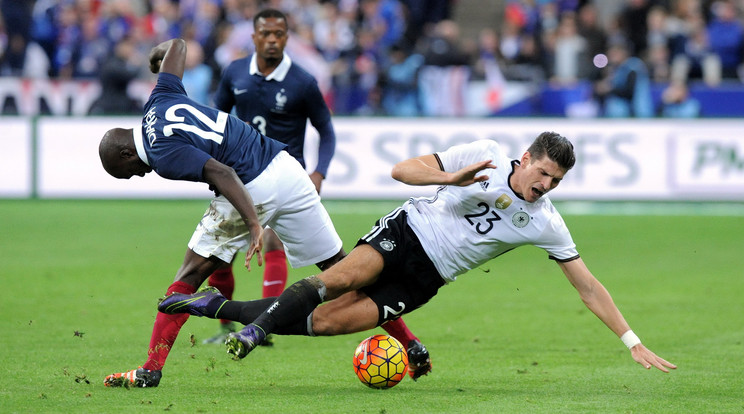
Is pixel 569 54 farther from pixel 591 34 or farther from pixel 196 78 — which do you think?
pixel 196 78

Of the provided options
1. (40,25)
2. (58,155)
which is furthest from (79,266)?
(40,25)

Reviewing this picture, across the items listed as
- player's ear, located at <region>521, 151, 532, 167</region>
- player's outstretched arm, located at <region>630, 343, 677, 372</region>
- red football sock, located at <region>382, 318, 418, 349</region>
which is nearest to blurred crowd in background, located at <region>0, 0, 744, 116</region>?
red football sock, located at <region>382, 318, 418, 349</region>

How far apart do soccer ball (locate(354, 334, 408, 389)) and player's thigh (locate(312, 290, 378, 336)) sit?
15cm

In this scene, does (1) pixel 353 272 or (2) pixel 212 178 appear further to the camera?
(1) pixel 353 272

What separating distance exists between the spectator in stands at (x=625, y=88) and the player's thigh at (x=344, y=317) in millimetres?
12943

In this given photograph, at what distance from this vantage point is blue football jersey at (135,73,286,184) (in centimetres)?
648

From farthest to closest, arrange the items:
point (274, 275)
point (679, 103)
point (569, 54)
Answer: point (569, 54) < point (679, 103) < point (274, 275)

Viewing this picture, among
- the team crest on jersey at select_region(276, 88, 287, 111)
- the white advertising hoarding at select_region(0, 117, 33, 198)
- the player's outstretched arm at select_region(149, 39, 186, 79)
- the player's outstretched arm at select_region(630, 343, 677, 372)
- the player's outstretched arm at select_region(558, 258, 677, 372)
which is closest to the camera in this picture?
the player's outstretched arm at select_region(630, 343, 677, 372)

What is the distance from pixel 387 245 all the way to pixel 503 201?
78 cm

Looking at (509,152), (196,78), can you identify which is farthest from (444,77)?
(196,78)

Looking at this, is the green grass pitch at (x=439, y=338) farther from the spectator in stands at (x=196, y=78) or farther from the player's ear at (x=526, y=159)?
the spectator in stands at (x=196, y=78)

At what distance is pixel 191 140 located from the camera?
6.65 meters

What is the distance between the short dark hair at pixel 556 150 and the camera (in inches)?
258

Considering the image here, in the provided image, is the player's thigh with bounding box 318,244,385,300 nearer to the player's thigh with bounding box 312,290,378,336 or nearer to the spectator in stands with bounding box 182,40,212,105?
the player's thigh with bounding box 312,290,378,336
